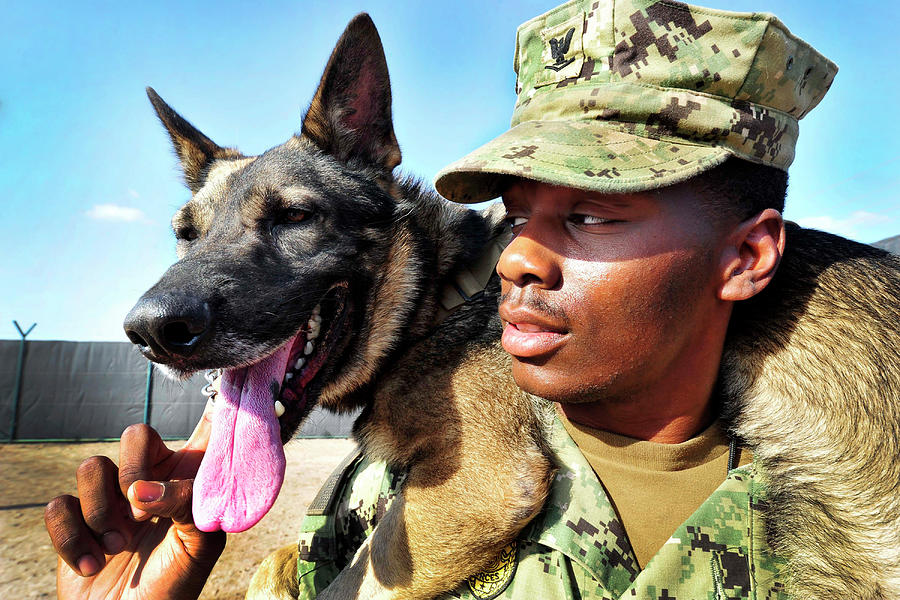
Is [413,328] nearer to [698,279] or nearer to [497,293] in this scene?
[497,293]

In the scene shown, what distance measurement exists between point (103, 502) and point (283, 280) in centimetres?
103

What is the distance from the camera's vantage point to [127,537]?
2.10 metres

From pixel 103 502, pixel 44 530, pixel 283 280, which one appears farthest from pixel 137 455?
pixel 44 530

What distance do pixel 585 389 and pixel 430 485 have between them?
0.80m

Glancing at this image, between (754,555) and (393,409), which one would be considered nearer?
(754,555)

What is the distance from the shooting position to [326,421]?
1502 centimetres

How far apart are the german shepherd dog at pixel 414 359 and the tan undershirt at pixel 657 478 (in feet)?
0.48

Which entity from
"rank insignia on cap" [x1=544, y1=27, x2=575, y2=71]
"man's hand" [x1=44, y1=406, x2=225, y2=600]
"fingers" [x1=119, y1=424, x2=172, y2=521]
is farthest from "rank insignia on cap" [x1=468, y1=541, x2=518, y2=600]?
"rank insignia on cap" [x1=544, y1=27, x2=575, y2=71]

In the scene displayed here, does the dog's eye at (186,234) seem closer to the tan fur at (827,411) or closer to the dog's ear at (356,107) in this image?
the dog's ear at (356,107)

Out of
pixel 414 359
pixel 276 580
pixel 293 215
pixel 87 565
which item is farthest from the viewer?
pixel 276 580

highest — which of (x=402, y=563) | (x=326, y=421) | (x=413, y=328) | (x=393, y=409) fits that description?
(x=413, y=328)

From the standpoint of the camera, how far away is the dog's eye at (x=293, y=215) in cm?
257

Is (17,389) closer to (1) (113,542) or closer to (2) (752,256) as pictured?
(1) (113,542)

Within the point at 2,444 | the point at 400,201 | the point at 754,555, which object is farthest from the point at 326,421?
the point at 754,555
